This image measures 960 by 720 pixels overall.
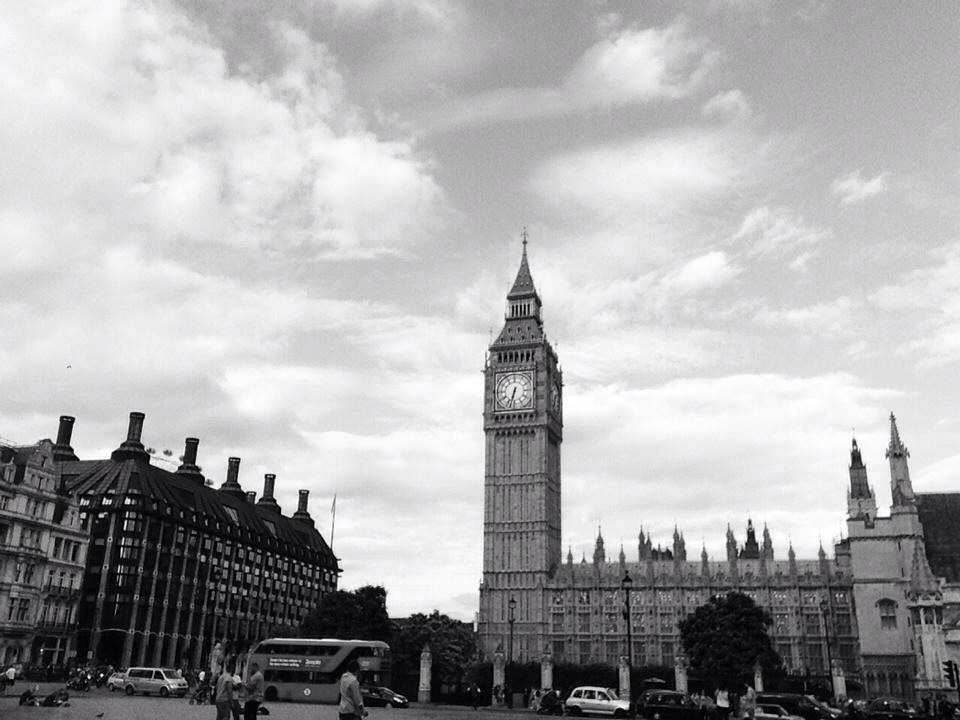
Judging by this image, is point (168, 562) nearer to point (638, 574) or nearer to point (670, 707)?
point (638, 574)

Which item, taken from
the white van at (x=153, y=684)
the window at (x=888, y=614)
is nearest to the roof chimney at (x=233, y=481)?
the white van at (x=153, y=684)

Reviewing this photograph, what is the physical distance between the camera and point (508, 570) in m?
116

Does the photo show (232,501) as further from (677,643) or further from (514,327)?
(677,643)

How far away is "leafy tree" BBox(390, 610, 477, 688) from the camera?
9025 centimetres

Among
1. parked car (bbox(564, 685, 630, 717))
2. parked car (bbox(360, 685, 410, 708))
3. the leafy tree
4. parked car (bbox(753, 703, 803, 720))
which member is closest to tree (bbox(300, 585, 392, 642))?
the leafy tree

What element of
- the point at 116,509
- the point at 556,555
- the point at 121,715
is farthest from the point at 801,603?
the point at 121,715

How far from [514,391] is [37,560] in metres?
68.3

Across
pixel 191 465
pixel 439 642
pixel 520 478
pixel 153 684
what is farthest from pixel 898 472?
pixel 191 465

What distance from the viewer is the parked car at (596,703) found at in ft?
138

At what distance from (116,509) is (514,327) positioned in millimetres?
60851

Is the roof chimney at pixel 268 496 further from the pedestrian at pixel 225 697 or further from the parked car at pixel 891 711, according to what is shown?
the pedestrian at pixel 225 697

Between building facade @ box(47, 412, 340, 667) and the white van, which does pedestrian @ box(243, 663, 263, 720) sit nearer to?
the white van

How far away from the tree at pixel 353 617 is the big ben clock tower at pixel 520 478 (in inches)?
1257

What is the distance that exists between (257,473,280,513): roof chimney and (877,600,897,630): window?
87.8 metres
